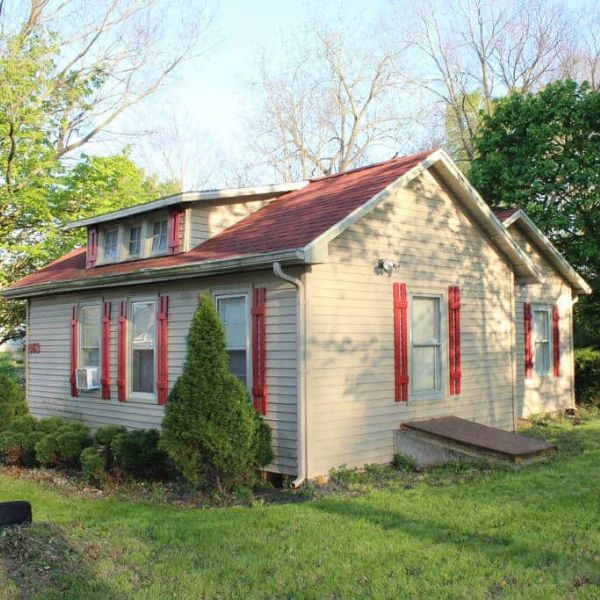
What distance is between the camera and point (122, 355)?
473 inches

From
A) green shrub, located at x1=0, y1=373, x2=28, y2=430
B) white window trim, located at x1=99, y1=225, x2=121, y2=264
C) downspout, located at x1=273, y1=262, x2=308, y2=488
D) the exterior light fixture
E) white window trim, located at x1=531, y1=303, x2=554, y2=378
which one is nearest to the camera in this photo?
downspout, located at x1=273, y1=262, x2=308, y2=488

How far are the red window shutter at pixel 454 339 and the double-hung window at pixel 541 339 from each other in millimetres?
4754

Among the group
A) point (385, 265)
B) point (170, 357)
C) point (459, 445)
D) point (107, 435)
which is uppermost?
point (385, 265)

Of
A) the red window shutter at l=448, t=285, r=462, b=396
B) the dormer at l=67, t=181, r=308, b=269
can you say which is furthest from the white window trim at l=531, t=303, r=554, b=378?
the dormer at l=67, t=181, r=308, b=269

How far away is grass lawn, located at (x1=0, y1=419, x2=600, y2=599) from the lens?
518 cm

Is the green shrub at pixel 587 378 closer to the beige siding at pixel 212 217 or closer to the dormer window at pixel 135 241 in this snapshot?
the beige siding at pixel 212 217

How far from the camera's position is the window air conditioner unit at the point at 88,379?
1255 centimetres

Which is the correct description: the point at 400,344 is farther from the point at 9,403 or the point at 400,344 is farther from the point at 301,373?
the point at 9,403

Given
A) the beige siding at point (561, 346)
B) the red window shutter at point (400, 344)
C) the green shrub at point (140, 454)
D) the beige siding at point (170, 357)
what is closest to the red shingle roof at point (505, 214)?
the beige siding at point (561, 346)

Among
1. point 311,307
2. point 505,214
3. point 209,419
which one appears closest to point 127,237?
point 311,307

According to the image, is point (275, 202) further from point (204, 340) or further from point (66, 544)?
point (66, 544)

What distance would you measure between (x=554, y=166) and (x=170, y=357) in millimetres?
11846

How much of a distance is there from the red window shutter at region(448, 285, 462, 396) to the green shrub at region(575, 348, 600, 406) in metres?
7.35

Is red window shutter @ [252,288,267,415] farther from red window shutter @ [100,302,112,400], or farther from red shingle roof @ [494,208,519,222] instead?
red shingle roof @ [494,208,519,222]
